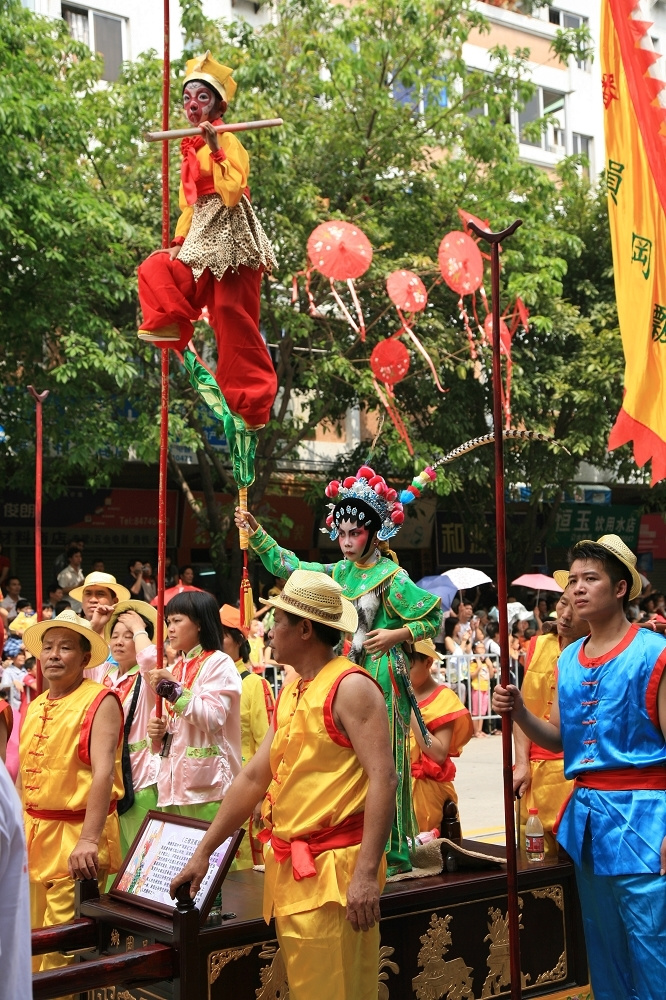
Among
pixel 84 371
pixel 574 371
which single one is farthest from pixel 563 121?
pixel 84 371

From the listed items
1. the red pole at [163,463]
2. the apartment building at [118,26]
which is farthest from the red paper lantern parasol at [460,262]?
the red pole at [163,463]

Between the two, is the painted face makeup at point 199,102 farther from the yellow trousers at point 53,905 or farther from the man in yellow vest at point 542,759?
the yellow trousers at point 53,905

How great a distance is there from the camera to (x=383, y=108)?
14.2 metres

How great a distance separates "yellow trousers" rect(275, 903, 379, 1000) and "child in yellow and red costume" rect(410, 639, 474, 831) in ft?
6.67

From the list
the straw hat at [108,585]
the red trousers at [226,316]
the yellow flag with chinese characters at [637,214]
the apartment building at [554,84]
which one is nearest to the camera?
the yellow flag with chinese characters at [637,214]

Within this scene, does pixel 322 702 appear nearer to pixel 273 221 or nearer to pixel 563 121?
pixel 273 221

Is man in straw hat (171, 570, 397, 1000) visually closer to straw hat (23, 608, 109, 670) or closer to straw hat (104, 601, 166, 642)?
straw hat (23, 608, 109, 670)

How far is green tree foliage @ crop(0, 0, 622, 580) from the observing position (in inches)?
477

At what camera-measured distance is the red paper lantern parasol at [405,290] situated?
12.7 m

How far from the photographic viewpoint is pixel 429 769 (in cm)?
541

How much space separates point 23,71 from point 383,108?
4.60 metres

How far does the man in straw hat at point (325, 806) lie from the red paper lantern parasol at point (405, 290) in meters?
9.48

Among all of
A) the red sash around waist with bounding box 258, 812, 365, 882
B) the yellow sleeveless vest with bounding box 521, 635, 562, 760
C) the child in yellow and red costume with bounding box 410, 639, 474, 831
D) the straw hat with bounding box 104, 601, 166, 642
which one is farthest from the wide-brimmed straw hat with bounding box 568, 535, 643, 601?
→ the straw hat with bounding box 104, 601, 166, 642

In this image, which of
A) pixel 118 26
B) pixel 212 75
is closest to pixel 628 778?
pixel 212 75
